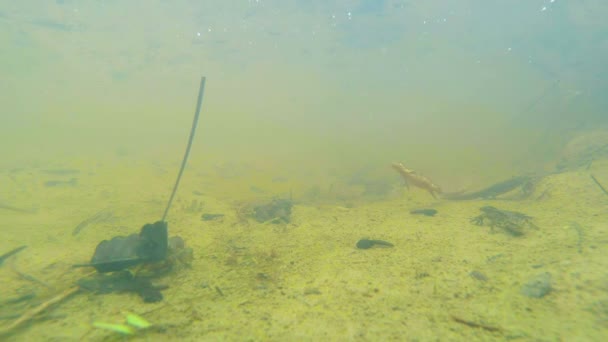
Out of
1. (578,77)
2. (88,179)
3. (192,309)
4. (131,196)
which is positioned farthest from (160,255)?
(578,77)

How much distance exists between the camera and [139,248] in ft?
9.09

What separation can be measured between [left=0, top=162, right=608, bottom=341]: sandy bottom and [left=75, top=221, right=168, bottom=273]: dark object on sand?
0.27 m

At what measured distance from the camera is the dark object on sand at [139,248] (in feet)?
8.78

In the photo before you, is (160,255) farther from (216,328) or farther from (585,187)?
(585,187)

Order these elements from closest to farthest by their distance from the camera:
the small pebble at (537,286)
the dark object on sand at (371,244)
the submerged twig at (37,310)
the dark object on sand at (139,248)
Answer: the submerged twig at (37,310)
the small pebble at (537,286)
the dark object on sand at (139,248)
the dark object on sand at (371,244)

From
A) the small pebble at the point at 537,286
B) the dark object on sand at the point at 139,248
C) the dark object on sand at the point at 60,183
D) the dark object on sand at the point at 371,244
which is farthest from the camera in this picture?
the dark object on sand at the point at 60,183

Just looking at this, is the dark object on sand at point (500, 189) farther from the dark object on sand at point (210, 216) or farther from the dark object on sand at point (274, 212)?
the dark object on sand at point (210, 216)

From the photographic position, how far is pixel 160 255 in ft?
Answer: 9.15

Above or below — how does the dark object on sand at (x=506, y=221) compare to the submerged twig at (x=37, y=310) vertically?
above

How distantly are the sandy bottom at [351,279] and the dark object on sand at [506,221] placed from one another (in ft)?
0.40

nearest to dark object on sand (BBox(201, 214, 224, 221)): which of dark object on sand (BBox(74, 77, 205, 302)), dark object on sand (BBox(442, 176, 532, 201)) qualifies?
dark object on sand (BBox(74, 77, 205, 302))

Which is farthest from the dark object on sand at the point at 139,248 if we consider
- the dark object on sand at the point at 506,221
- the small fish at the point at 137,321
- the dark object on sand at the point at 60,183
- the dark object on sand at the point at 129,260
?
the dark object on sand at the point at 60,183

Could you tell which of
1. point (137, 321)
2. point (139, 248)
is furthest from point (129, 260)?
point (137, 321)

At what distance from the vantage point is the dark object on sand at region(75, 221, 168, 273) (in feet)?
8.78
